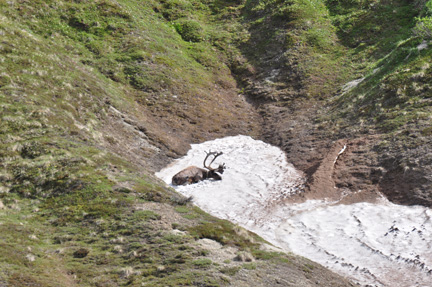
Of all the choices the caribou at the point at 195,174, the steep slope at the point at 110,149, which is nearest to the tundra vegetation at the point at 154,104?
the steep slope at the point at 110,149

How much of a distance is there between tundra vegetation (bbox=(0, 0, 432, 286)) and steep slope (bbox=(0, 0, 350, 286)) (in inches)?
3.0

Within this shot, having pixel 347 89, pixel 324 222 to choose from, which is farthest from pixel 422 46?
pixel 324 222

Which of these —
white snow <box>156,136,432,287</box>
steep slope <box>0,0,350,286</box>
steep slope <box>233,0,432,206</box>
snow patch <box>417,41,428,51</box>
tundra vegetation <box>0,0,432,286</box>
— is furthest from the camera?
snow patch <box>417,41,428,51</box>

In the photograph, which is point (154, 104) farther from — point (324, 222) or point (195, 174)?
point (324, 222)

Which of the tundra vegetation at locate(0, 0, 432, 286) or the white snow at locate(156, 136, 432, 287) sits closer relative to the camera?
the tundra vegetation at locate(0, 0, 432, 286)

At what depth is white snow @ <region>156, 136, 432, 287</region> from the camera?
1405cm

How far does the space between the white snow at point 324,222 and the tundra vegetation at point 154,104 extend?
289 centimetres

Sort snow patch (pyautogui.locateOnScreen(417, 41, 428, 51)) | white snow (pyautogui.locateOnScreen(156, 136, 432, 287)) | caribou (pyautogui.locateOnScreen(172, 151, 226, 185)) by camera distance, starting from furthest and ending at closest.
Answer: snow patch (pyautogui.locateOnScreen(417, 41, 428, 51)) → caribou (pyautogui.locateOnScreen(172, 151, 226, 185)) → white snow (pyautogui.locateOnScreen(156, 136, 432, 287))

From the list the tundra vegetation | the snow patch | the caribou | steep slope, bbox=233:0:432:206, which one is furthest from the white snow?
the snow patch

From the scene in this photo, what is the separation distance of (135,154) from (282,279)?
14.5 metres

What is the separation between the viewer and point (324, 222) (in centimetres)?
1778

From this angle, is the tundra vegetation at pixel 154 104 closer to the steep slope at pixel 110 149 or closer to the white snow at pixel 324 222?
the steep slope at pixel 110 149

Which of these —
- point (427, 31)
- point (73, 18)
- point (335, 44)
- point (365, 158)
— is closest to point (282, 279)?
point (365, 158)

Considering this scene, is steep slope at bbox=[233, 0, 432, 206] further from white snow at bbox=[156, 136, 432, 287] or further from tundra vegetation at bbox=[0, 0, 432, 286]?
white snow at bbox=[156, 136, 432, 287]
